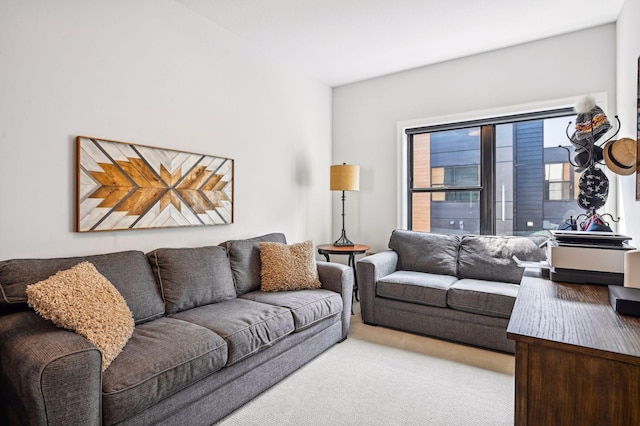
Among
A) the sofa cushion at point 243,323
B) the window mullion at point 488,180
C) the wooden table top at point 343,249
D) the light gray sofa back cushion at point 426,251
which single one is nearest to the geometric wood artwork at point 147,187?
the sofa cushion at point 243,323

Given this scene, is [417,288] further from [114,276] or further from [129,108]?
[129,108]

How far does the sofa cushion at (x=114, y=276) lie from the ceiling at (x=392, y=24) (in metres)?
1.99

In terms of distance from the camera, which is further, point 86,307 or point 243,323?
point 243,323

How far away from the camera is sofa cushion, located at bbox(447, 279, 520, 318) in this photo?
2670mm

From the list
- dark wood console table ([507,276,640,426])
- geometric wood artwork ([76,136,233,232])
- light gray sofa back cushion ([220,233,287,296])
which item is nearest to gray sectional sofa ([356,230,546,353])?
light gray sofa back cushion ([220,233,287,296])

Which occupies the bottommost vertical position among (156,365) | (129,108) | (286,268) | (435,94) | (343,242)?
(156,365)

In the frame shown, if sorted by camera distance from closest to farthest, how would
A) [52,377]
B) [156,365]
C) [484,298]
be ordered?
[52,377]
[156,365]
[484,298]

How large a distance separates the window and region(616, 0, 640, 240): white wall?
53cm

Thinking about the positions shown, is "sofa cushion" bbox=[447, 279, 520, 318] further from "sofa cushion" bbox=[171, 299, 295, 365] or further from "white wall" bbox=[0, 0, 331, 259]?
"white wall" bbox=[0, 0, 331, 259]

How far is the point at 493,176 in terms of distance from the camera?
3643mm

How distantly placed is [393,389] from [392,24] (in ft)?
9.19

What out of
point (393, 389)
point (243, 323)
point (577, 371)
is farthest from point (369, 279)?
point (577, 371)

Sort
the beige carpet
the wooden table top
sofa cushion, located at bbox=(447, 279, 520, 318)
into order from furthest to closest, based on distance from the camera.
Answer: the wooden table top, sofa cushion, located at bbox=(447, 279, 520, 318), the beige carpet

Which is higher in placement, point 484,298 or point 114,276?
point 114,276
